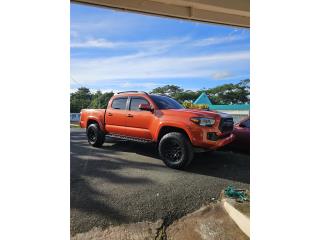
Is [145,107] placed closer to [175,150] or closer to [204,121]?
[175,150]

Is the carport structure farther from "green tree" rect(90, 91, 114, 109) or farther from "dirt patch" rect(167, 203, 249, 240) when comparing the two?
"dirt patch" rect(167, 203, 249, 240)

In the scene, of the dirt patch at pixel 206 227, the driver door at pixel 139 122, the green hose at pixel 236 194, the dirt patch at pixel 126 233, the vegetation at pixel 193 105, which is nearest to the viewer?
the dirt patch at pixel 126 233

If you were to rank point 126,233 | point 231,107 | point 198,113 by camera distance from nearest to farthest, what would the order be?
point 126,233
point 231,107
point 198,113

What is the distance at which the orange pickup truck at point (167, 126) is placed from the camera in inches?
123

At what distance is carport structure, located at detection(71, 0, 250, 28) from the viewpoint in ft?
7.98

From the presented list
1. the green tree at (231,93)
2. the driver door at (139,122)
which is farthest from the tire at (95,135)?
the green tree at (231,93)

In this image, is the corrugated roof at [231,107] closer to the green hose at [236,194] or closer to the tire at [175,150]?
the tire at [175,150]

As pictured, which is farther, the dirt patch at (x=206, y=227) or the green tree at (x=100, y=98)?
the green tree at (x=100, y=98)

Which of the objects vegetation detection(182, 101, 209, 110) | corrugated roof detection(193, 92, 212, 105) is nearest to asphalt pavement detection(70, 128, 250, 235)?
vegetation detection(182, 101, 209, 110)

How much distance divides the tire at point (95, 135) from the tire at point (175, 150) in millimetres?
791

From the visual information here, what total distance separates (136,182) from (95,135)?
2.19 ft

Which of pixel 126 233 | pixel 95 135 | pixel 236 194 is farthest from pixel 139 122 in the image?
pixel 126 233

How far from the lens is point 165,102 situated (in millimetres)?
3168
